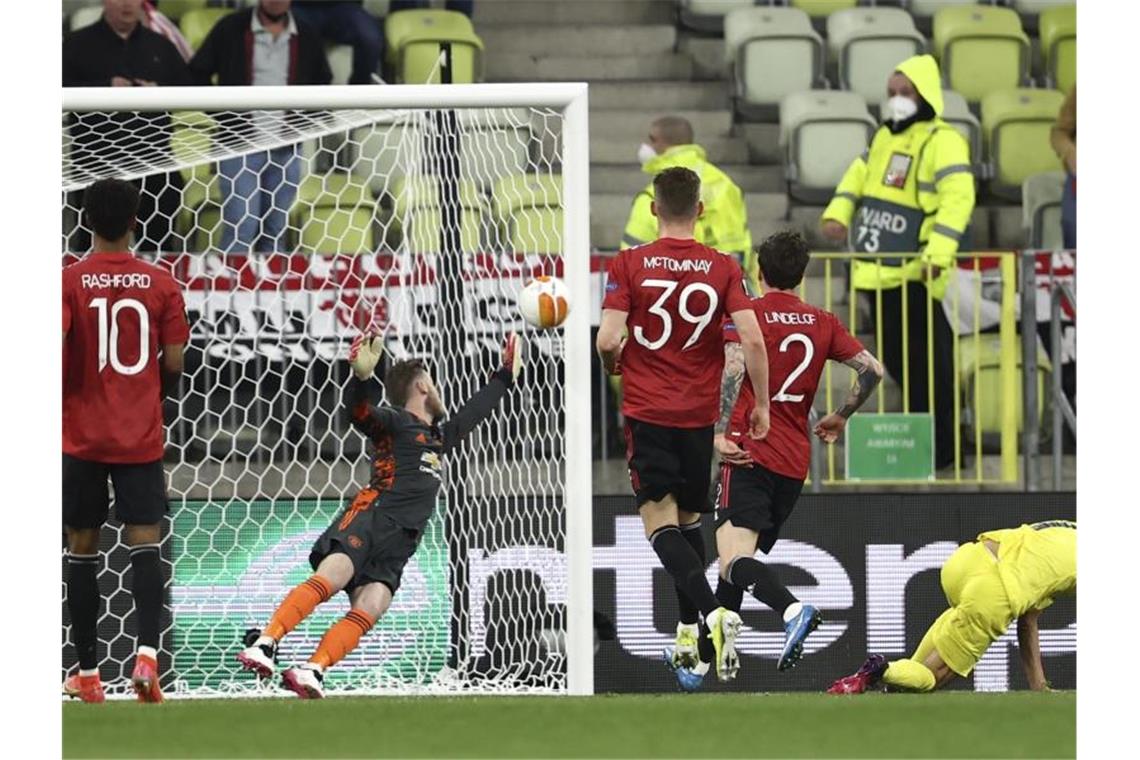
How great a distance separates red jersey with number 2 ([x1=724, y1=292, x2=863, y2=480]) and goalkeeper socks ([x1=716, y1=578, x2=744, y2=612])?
1.47 ft

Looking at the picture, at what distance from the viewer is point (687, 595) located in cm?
793

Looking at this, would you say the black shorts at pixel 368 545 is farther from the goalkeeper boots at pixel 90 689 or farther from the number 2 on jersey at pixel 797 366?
the number 2 on jersey at pixel 797 366

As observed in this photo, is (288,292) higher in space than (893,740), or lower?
higher

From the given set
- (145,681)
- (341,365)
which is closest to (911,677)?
(145,681)

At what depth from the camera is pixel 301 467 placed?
994 cm

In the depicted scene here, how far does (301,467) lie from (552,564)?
1.32 metres

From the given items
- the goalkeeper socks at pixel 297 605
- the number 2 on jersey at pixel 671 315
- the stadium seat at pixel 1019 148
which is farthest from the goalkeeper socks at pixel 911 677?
the stadium seat at pixel 1019 148

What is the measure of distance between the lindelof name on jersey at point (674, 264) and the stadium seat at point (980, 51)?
19.2ft

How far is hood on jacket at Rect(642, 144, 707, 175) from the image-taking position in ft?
36.4

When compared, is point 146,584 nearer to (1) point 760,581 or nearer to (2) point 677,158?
(1) point 760,581

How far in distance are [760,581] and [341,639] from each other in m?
1.43
